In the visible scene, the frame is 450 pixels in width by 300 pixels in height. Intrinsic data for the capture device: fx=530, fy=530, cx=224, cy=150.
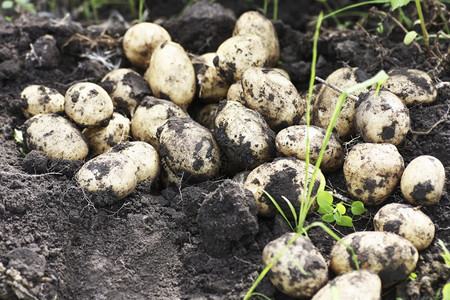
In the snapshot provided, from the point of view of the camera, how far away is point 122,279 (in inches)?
85.5

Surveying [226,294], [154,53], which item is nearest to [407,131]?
[226,294]

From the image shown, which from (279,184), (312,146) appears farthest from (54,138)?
(312,146)

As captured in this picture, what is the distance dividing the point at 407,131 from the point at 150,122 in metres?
1.26

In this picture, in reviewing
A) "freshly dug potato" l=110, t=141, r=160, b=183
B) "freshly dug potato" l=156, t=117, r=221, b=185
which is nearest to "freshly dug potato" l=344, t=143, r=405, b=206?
"freshly dug potato" l=156, t=117, r=221, b=185

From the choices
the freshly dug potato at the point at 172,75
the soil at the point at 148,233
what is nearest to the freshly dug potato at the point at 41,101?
the soil at the point at 148,233

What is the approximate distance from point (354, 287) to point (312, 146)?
762 mm

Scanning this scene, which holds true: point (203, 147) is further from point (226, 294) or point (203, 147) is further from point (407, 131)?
point (407, 131)

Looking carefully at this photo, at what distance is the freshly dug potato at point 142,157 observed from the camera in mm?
2545

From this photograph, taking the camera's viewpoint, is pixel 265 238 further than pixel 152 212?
No

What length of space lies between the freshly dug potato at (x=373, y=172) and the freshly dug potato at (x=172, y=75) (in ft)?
3.32

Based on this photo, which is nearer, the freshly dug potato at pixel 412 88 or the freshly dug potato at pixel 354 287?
the freshly dug potato at pixel 354 287

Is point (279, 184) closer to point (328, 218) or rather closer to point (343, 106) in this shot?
point (328, 218)

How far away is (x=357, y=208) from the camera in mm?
2320

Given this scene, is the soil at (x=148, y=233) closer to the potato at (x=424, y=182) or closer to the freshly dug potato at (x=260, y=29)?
the potato at (x=424, y=182)
